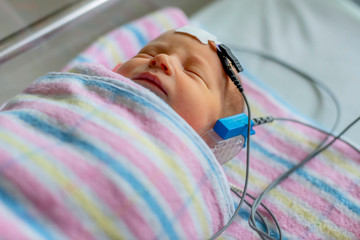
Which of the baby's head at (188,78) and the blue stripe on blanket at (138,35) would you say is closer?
the baby's head at (188,78)

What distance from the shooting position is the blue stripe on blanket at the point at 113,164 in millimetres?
641

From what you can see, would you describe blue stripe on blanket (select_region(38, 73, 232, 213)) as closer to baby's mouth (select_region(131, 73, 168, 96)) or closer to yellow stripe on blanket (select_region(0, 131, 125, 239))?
baby's mouth (select_region(131, 73, 168, 96))

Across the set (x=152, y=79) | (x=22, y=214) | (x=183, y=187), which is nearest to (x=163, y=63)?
(x=152, y=79)

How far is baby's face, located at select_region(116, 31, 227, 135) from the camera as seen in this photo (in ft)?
2.61

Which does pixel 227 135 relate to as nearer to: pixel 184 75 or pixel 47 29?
pixel 184 75

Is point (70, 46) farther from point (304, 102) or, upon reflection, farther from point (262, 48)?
point (304, 102)

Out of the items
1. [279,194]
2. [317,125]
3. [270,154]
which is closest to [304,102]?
[317,125]

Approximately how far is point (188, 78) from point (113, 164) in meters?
0.26

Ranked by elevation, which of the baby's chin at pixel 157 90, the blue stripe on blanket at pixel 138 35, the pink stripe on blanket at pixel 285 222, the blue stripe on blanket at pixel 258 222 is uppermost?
the baby's chin at pixel 157 90

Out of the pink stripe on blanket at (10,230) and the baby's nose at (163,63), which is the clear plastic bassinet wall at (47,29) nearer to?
the baby's nose at (163,63)

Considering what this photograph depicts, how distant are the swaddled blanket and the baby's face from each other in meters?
0.06

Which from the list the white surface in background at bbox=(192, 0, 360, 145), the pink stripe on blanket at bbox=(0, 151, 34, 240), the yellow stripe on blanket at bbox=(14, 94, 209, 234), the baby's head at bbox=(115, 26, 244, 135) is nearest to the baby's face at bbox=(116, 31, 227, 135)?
the baby's head at bbox=(115, 26, 244, 135)

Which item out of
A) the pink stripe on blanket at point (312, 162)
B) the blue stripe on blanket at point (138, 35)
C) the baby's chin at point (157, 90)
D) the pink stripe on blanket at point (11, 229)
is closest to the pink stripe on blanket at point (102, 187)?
the pink stripe on blanket at point (11, 229)

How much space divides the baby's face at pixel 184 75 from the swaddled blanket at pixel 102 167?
0.20ft
